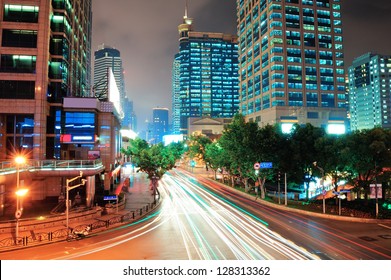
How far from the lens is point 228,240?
2330cm

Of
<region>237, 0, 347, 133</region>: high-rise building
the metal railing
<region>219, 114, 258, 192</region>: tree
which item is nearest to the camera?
the metal railing

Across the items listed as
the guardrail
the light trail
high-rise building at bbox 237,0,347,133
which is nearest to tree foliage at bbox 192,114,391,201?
the light trail

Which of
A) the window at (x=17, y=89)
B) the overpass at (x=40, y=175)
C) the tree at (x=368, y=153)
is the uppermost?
the window at (x=17, y=89)

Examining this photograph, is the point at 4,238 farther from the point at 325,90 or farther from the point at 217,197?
the point at 325,90

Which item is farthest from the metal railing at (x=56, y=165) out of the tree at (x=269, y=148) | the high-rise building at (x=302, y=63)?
the high-rise building at (x=302, y=63)

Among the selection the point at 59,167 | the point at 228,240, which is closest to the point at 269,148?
the point at 228,240

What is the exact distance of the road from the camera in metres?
19.9

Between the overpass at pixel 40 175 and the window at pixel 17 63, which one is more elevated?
the window at pixel 17 63

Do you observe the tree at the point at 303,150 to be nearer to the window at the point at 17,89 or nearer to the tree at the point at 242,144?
the tree at the point at 242,144

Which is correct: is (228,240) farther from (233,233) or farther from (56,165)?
(56,165)

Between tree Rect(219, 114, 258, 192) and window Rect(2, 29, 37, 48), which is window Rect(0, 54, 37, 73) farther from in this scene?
tree Rect(219, 114, 258, 192)

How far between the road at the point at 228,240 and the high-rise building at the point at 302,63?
79.0 meters

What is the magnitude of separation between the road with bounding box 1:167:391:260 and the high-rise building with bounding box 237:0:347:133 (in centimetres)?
7902

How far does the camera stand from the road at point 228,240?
19.9 meters
